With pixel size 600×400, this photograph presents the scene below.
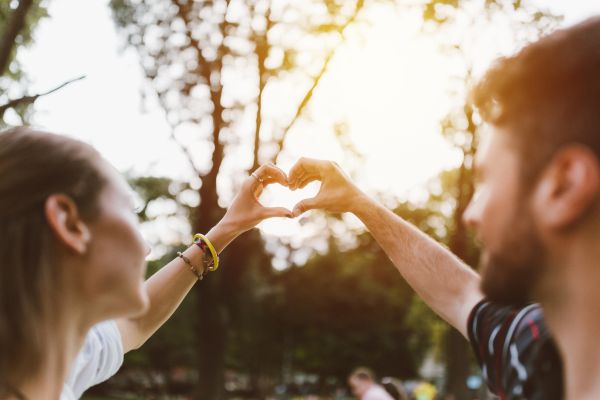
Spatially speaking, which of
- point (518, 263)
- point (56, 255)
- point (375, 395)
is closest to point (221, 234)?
point (56, 255)

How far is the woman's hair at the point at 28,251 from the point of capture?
5.36 feet

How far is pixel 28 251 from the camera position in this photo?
5.43ft

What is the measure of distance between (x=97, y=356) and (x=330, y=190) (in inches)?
45.7

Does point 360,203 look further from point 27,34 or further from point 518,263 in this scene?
point 27,34

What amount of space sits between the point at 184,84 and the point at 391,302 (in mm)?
34511

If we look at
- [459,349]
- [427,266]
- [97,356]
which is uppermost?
[97,356]

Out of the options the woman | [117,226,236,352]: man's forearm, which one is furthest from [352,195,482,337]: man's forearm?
the woman

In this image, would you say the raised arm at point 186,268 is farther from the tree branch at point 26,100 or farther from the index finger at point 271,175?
the tree branch at point 26,100

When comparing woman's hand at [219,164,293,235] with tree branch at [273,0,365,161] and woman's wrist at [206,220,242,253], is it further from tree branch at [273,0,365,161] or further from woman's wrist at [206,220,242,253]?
tree branch at [273,0,365,161]

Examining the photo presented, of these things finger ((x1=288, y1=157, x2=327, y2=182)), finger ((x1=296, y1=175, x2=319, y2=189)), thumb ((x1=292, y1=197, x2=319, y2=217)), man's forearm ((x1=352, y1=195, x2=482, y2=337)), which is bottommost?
man's forearm ((x1=352, y1=195, x2=482, y2=337))

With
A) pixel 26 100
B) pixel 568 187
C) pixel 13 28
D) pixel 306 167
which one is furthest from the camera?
pixel 13 28

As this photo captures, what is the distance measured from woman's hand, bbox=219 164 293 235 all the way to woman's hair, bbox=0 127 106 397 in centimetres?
127

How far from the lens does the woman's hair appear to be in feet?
5.36

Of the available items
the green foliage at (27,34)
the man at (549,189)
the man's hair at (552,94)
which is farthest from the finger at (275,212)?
the green foliage at (27,34)
